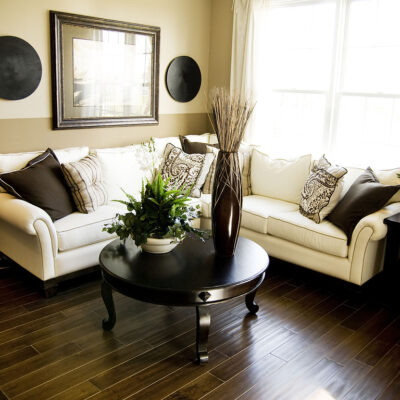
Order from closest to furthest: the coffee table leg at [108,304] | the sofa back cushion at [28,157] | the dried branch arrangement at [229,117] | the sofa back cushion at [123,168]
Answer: the dried branch arrangement at [229,117] → the coffee table leg at [108,304] → the sofa back cushion at [28,157] → the sofa back cushion at [123,168]

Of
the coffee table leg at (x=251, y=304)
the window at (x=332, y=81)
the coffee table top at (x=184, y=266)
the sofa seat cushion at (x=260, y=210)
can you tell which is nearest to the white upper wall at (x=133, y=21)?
the window at (x=332, y=81)

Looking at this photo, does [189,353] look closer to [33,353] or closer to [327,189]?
[33,353]

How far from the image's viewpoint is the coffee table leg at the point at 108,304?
9.41 ft

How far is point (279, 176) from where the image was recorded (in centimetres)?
436

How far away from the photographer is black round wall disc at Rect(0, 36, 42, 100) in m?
3.76

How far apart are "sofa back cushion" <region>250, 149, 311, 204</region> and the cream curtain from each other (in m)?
0.65

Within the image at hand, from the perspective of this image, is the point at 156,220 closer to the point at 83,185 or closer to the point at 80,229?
the point at 80,229

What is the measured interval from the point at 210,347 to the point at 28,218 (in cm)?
147

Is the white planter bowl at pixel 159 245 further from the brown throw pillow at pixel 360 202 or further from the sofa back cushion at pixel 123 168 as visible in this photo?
the brown throw pillow at pixel 360 202

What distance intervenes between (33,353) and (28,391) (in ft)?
1.15

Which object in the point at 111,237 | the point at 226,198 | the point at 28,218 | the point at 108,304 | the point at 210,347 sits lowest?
the point at 210,347

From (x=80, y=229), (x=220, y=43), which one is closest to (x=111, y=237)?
(x=80, y=229)

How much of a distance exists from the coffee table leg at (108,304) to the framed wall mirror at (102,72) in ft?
6.34

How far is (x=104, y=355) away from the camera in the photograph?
2650 millimetres
